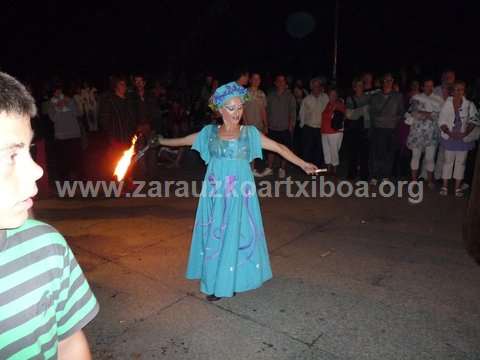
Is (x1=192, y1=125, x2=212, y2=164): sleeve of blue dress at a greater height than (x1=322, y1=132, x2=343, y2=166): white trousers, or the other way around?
(x1=192, y1=125, x2=212, y2=164): sleeve of blue dress

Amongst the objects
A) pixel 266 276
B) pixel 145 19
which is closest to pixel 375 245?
pixel 266 276

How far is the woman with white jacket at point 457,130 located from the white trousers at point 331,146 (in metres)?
1.94

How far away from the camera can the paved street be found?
10.3ft

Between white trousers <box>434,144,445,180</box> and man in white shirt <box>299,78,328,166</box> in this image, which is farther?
man in white shirt <box>299,78,328,166</box>

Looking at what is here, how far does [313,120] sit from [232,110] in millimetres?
5377

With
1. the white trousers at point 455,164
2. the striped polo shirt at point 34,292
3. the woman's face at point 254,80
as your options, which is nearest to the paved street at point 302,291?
the white trousers at point 455,164

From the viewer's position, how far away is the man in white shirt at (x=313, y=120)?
878 cm

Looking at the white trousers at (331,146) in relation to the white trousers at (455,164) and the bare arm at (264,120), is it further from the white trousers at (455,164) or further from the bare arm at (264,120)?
the white trousers at (455,164)

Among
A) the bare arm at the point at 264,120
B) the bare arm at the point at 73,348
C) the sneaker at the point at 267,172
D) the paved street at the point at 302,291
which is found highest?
the bare arm at the point at 264,120

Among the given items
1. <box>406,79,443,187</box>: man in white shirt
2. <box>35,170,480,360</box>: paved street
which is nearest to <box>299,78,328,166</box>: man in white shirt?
<box>406,79,443,187</box>: man in white shirt

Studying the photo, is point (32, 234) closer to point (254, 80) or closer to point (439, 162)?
point (254, 80)

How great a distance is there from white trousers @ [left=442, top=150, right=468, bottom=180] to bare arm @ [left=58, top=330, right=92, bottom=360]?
7.12 metres

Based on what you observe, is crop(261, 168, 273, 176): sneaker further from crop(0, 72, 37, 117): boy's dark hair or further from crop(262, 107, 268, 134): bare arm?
crop(0, 72, 37, 117): boy's dark hair

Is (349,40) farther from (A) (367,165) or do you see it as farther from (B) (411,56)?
(A) (367,165)
